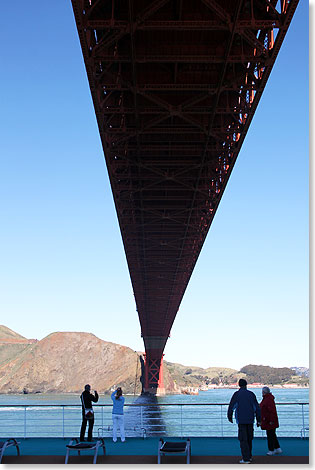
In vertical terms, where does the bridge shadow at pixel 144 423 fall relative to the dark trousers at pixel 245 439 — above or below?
below

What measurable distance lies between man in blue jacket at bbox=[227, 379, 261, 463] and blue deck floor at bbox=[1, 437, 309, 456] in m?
1.64

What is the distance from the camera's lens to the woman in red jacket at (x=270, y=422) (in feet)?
33.7

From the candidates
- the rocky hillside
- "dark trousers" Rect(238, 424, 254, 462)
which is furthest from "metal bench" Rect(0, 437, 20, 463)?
the rocky hillside

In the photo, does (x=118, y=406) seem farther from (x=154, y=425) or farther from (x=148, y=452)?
→ (x=148, y=452)

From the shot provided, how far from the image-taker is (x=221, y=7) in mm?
12469

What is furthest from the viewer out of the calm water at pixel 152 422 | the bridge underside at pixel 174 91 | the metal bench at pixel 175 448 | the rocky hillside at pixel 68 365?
the rocky hillside at pixel 68 365

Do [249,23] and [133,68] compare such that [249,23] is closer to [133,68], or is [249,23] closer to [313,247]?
[133,68]

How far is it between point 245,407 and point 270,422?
4.44 ft

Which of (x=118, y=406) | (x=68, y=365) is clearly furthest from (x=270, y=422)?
(x=68, y=365)

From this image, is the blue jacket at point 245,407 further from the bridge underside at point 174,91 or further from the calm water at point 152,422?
the bridge underside at point 174,91

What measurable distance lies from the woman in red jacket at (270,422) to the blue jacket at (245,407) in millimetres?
966

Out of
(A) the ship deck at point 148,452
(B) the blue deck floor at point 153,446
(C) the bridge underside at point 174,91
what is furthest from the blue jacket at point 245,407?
(C) the bridge underside at point 174,91

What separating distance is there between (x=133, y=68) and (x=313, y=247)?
883cm

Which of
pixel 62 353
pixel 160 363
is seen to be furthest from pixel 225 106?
pixel 62 353
